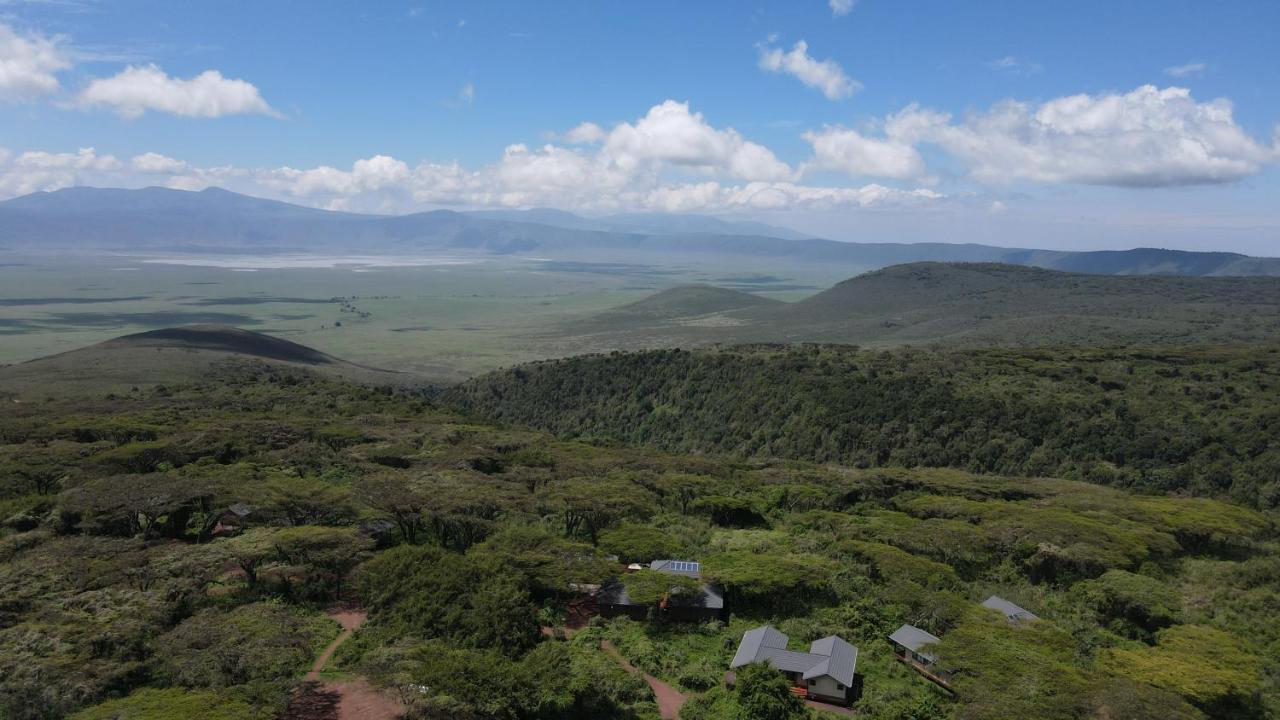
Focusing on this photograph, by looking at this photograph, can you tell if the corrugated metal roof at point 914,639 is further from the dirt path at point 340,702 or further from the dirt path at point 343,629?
the dirt path at point 343,629

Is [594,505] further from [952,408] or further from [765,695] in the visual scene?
[952,408]

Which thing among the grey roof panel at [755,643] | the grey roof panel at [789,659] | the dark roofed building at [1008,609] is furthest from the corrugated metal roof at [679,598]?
the dark roofed building at [1008,609]

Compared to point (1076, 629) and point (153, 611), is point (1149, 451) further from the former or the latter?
point (153, 611)

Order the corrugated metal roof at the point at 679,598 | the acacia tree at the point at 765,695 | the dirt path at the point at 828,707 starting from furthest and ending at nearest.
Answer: the corrugated metal roof at the point at 679,598 → the dirt path at the point at 828,707 → the acacia tree at the point at 765,695

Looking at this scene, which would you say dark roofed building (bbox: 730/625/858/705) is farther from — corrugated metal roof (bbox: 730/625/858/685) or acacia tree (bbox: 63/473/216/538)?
acacia tree (bbox: 63/473/216/538)

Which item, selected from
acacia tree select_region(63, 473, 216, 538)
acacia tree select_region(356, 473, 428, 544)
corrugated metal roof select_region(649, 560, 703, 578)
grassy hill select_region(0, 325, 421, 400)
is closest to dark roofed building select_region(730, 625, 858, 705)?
corrugated metal roof select_region(649, 560, 703, 578)

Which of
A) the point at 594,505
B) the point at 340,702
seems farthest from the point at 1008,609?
the point at 340,702

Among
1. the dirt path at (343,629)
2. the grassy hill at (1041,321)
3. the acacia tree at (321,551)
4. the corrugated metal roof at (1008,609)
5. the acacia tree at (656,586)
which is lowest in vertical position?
the corrugated metal roof at (1008,609)

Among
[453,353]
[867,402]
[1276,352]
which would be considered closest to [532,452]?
[867,402]
